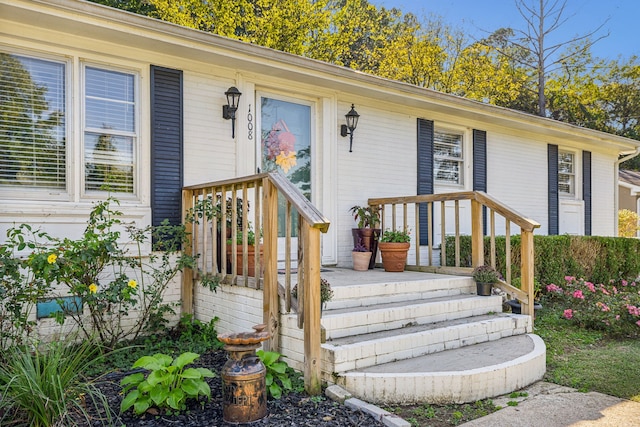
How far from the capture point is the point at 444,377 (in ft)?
10.7

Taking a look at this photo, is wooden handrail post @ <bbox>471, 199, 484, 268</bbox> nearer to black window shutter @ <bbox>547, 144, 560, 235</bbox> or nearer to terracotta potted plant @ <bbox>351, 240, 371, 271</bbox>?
terracotta potted plant @ <bbox>351, 240, 371, 271</bbox>

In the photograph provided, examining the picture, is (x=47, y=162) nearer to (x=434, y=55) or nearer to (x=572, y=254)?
(x=572, y=254)

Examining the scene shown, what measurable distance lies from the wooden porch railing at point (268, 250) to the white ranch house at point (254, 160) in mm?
16

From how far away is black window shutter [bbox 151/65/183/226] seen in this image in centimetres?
487

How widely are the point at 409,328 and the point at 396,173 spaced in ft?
10.8

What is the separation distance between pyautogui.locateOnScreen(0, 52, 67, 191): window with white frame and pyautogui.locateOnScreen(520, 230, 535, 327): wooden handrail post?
178 inches

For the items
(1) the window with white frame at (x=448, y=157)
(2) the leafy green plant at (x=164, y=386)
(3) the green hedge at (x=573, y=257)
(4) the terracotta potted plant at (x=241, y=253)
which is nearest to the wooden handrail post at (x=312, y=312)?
(2) the leafy green plant at (x=164, y=386)

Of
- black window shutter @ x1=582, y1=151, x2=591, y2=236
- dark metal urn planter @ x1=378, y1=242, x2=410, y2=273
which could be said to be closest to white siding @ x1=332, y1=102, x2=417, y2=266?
dark metal urn planter @ x1=378, y1=242, x2=410, y2=273

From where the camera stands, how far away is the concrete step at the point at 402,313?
12.1ft

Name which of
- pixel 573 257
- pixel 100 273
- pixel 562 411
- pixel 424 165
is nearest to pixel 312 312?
pixel 562 411

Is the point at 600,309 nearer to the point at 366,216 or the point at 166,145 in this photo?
the point at 366,216

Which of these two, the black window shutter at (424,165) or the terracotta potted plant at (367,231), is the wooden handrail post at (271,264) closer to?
the terracotta potted plant at (367,231)

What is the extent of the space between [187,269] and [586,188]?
336 inches

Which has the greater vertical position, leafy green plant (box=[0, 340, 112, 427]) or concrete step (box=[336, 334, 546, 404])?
leafy green plant (box=[0, 340, 112, 427])
